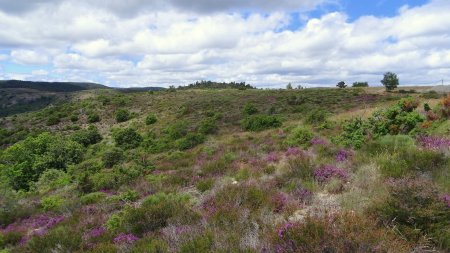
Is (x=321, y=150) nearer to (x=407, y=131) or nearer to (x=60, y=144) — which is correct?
(x=407, y=131)

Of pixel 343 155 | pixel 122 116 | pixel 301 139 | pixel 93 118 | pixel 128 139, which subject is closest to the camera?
pixel 343 155

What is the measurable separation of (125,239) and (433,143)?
8265mm

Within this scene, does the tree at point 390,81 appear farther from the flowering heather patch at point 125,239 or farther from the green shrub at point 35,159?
the flowering heather patch at point 125,239

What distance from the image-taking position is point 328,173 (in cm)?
785

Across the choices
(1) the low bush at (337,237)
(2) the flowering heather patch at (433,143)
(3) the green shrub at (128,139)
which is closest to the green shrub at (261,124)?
(3) the green shrub at (128,139)

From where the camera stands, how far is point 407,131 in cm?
1313

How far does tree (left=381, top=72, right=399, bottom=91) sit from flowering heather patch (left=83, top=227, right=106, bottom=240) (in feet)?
182

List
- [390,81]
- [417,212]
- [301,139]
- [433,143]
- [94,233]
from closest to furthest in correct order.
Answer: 1. [417,212]
2. [94,233]
3. [433,143]
4. [301,139]
5. [390,81]

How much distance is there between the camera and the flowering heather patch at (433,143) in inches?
341

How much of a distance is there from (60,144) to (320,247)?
2688 centimetres

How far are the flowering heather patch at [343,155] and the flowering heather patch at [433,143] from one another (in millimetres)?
1926

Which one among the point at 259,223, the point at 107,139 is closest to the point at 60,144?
the point at 107,139

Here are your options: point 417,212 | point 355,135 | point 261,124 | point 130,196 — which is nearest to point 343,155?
point 355,135

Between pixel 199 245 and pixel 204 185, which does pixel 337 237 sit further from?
pixel 204 185
